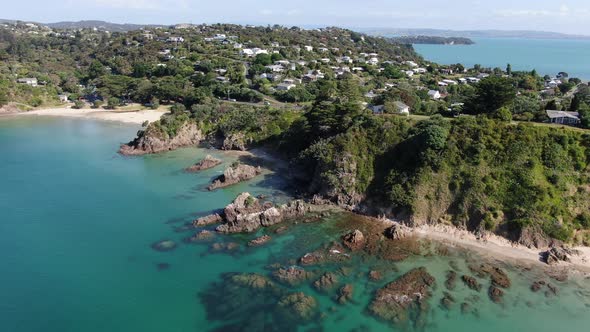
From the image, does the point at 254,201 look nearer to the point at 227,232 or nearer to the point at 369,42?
the point at 227,232

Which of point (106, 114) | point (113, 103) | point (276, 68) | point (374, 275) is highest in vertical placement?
point (276, 68)

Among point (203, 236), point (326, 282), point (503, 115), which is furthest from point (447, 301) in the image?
point (503, 115)

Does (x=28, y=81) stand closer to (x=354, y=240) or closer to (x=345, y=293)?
(x=354, y=240)

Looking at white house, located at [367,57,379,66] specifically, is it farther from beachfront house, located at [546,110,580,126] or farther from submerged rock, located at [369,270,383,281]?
submerged rock, located at [369,270,383,281]

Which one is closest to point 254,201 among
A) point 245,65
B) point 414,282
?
point 414,282

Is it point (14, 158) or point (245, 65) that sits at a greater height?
point (245, 65)
